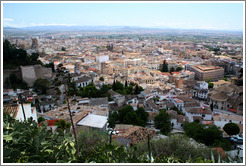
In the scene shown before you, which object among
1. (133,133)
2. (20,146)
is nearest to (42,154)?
(20,146)

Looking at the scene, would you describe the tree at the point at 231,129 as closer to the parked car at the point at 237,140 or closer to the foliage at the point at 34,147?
the parked car at the point at 237,140

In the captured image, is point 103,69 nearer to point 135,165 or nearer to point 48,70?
point 48,70

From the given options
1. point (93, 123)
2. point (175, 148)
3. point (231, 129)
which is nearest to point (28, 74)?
point (93, 123)

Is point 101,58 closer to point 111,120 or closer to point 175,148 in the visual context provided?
point 111,120

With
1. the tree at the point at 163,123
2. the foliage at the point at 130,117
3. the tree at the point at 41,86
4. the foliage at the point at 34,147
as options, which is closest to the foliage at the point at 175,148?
the foliage at the point at 34,147

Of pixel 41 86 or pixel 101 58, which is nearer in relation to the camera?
pixel 41 86

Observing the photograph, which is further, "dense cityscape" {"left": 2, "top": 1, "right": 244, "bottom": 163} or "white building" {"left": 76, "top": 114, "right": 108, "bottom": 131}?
"white building" {"left": 76, "top": 114, "right": 108, "bottom": 131}

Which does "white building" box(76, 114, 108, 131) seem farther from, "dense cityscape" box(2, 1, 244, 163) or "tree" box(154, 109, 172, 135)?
"tree" box(154, 109, 172, 135)

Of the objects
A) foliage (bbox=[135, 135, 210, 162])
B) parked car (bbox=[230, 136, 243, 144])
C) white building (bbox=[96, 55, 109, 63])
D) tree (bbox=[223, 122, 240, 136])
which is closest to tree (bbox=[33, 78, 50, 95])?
foliage (bbox=[135, 135, 210, 162])

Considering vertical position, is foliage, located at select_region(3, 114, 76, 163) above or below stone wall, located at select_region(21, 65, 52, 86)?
above
